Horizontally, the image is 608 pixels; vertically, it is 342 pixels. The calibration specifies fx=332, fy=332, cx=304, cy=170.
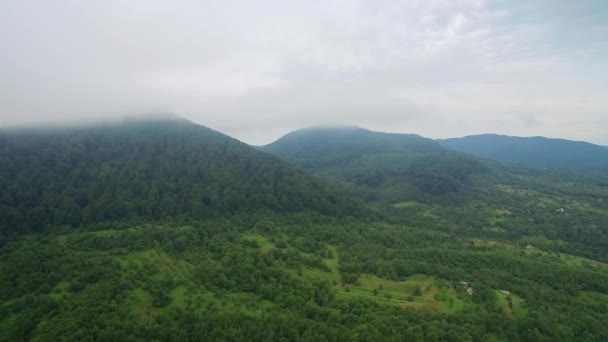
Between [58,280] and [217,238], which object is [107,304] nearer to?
[58,280]

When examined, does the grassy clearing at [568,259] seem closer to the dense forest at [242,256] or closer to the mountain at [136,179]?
the dense forest at [242,256]

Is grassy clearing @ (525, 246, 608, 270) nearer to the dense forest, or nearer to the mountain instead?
the dense forest

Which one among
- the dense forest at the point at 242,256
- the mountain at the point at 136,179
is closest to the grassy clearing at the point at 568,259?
the dense forest at the point at 242,256

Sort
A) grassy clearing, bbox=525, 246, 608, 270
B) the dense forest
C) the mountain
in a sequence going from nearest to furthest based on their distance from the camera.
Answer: the dense forest → grassy clearing, bbox=525, 246, 608, 270 → the mountain

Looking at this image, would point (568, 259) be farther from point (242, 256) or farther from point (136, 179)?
point (136, 179)

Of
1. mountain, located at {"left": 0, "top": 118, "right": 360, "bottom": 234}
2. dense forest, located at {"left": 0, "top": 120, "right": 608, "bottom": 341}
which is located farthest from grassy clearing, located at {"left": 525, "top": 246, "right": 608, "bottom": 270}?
mountain, located at {"left": 0, "top": 118, "right": 360, "bottom": 234}

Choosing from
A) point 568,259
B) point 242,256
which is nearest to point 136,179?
point 242,256

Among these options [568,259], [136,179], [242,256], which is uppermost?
[136,179]
